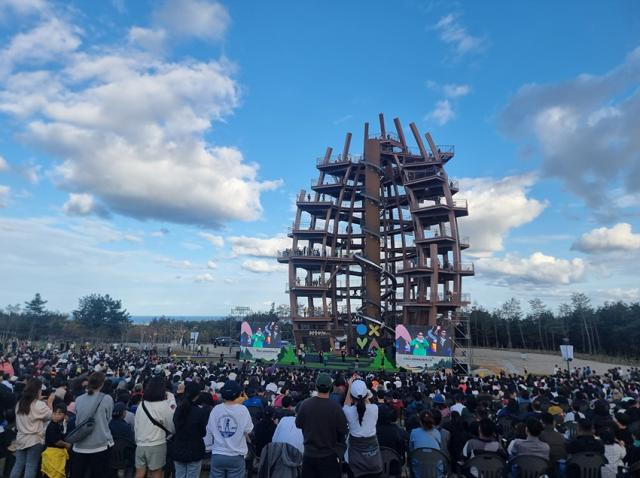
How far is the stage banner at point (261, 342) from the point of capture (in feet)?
120

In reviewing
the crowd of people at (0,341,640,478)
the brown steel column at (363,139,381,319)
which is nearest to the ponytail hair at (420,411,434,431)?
the crowd of people at (0,341,640,478)

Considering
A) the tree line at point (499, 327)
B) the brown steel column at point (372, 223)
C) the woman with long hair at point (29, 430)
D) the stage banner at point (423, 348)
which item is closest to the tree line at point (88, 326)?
the tree line at point (499, 327)

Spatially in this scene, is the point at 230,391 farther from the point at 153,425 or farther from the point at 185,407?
the point at 153,425

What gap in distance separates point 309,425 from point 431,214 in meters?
45.3

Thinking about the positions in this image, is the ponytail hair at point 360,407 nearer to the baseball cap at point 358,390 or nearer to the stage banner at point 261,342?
the baseball cap at point 358,390

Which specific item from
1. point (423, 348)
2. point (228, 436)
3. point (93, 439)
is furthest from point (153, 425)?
point (423, 348)

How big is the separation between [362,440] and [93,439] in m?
3.47

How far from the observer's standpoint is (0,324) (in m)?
64.2

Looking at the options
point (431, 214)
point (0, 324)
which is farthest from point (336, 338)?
point (0, 324)

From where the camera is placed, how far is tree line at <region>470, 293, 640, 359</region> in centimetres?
5747

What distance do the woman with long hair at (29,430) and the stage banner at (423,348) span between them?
2758 centimetres

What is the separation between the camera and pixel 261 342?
3684 cm

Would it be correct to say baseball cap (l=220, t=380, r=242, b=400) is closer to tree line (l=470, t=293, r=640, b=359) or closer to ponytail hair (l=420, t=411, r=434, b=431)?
ponytail hair (l=420, t=411, r=434, b=431)

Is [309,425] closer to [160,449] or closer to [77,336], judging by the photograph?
[160,449]
